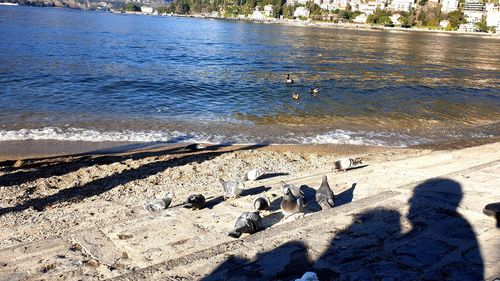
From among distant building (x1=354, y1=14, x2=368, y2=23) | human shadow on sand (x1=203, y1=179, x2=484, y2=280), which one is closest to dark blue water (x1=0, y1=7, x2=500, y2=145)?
human shadow on sand (x1=203, y1=179, x2=484, y2=280)

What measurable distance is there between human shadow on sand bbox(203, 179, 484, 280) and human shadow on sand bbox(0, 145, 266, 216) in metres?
4.81

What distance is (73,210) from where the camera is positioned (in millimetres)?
7715

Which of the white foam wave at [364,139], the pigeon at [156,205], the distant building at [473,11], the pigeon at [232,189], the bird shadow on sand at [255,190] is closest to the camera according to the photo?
the pigeon at [156,205]

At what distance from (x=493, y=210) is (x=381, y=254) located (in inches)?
92.0

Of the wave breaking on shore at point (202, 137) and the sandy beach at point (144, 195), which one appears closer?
the sandy beach at point (144, 195)

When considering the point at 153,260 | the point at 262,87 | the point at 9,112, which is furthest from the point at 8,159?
the point at 262,87

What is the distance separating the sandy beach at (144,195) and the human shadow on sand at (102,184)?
24 millimetres

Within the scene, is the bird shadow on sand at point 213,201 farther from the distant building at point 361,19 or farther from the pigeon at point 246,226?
the distant building at point 361,19

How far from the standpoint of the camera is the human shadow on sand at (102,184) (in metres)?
8.13

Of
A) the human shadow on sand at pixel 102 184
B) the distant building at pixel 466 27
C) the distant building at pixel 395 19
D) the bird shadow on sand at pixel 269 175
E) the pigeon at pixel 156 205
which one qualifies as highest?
the distant building at pixel 395 19

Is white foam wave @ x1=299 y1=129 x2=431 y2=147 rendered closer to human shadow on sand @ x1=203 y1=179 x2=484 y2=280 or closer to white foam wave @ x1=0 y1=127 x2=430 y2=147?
white foam wave @ x1=0 y1=127 x2=430 y2=147

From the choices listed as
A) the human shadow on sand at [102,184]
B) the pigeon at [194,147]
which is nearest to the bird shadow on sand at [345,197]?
the human shadow on sand at [102,184]

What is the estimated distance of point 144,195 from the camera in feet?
28.5

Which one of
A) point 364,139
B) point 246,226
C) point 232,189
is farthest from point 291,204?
point 364,139
